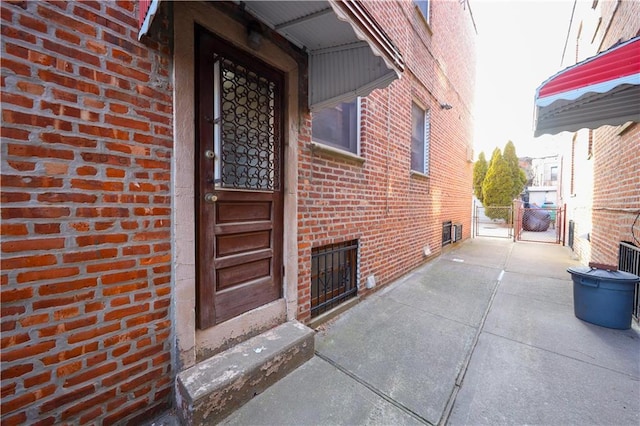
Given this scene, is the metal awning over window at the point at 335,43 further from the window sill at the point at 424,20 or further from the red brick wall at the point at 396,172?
the window sill at the point at 424,20

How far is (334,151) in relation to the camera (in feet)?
10.3

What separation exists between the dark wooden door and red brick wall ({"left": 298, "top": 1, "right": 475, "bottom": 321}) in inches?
15.4

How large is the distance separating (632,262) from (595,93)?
2199mm

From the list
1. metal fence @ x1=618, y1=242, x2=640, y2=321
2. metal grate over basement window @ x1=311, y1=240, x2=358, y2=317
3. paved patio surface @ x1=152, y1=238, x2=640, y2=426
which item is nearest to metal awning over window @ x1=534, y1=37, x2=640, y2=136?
metal fence @ x1=618, y1=242, x2=640, y2=321

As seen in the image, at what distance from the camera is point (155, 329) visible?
178cm

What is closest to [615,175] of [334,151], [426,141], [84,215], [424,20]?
[426,141]

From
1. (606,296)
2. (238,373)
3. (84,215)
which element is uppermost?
(84,215)

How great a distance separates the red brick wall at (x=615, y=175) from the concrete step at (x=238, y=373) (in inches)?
170

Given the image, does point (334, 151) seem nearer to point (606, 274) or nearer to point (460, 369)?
point (460, 369)

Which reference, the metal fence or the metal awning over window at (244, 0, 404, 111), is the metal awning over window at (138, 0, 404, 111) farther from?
the metal fence

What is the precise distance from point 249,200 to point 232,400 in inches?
60.3

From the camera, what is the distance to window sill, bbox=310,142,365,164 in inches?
114

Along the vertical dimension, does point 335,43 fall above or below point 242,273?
above

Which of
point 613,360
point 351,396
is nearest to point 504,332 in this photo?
point 613,360
